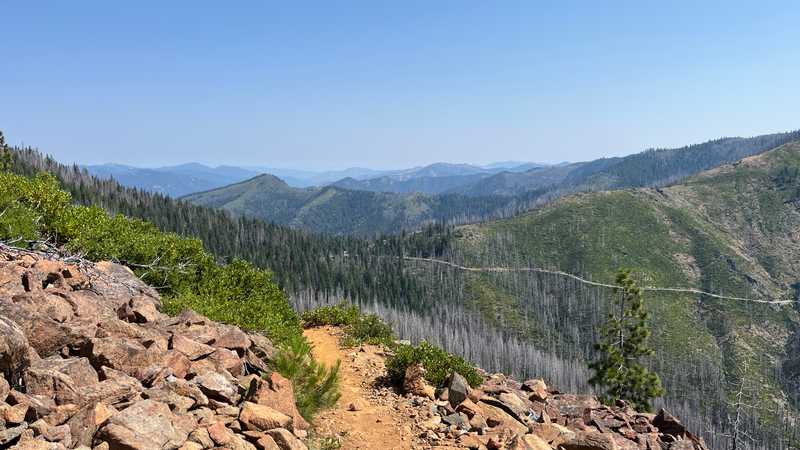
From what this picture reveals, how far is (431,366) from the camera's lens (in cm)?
2134

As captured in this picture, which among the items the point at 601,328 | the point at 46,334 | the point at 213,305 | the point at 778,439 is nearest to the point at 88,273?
the point at 213,305

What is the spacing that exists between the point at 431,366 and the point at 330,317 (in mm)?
13845

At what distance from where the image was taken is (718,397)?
162 m

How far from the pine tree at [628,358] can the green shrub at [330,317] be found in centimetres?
4224

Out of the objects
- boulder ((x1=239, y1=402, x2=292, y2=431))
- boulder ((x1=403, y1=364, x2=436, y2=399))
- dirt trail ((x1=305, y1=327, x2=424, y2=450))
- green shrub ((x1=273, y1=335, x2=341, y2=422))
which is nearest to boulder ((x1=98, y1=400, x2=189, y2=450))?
boulder ((x1=239, y1=402, x2=292, y2=431))

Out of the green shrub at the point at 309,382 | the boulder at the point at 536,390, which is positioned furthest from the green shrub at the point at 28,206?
the boulder at the point at 536,390

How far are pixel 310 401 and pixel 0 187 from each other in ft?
67.7

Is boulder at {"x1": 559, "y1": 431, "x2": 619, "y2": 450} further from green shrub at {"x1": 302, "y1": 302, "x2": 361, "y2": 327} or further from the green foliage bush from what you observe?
green shrub at {"x1": 302, "y1": 302, "x2": 361, "y2": 327}

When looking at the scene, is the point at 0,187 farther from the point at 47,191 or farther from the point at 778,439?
the point at 778,439

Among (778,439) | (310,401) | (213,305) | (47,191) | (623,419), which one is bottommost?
(778,439)

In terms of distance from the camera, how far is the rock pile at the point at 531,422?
16.6 metres

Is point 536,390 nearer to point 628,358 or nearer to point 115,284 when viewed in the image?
point 115,284

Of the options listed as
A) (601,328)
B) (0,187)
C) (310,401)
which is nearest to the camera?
(310,401)

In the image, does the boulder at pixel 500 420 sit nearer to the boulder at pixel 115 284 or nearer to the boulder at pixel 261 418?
the boulder at pixel 261 418
